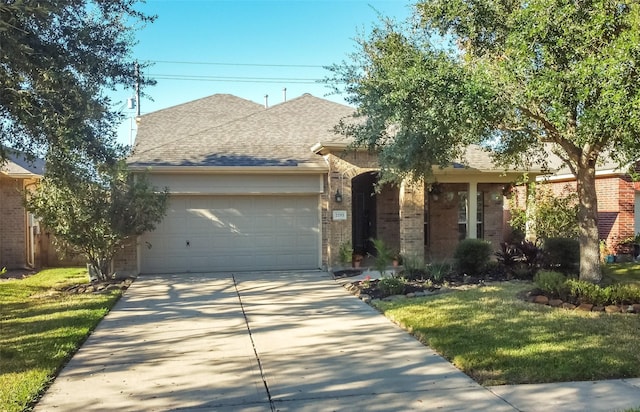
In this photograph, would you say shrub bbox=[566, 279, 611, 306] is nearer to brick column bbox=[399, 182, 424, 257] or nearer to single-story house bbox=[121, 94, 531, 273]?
brick column bbox=[399, 182, 424, 257]

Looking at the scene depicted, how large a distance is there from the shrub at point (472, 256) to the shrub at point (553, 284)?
2.81 meters

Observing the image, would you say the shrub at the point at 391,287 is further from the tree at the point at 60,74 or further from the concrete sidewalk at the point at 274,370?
the tree at the point at 60,74

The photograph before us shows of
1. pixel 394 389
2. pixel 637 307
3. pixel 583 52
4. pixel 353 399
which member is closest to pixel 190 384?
pixel 353 399

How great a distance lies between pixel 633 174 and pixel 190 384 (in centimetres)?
723

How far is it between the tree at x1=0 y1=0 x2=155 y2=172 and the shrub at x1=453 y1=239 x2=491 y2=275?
7.95m

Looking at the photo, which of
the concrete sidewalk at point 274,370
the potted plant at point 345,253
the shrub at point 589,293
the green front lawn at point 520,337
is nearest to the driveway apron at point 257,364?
the concrete sidewalk at point 274,370

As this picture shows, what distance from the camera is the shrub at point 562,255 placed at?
12.3 metres

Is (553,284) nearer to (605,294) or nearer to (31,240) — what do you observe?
(605,294)

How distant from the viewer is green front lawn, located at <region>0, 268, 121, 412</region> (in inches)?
215

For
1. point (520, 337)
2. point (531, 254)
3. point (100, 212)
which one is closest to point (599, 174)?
point (531, 254)

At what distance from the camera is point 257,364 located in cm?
620

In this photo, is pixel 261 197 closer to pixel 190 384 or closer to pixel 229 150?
pixel 229 150

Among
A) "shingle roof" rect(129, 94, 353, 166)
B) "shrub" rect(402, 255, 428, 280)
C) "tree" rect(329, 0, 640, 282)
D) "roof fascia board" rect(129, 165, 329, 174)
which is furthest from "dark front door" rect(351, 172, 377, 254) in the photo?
"tree" rect(329, 0, 640, 282)

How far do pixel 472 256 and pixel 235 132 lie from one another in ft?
26.0
